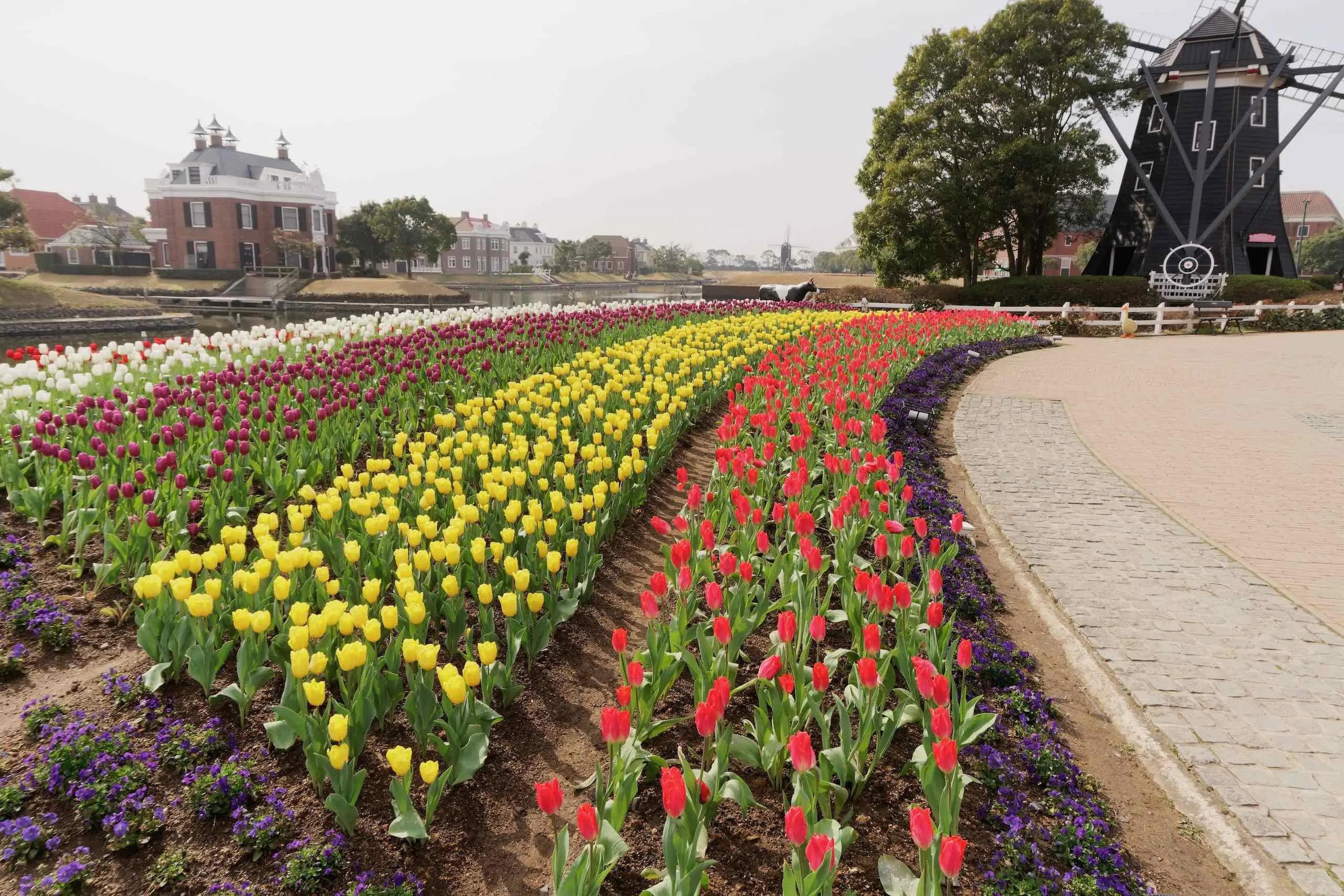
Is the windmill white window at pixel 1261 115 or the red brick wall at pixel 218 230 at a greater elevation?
the windmill white window at pixel 1261 115

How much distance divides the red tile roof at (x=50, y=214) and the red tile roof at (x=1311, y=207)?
5726 inches

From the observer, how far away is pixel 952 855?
2.32m

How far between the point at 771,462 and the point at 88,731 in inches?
191

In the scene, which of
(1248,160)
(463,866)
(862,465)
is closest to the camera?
(463,866)

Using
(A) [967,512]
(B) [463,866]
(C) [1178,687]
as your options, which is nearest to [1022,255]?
(A) [967,512]

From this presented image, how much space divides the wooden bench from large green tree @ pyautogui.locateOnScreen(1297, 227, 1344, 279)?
72875mm

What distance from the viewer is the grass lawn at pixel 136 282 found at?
62.7m

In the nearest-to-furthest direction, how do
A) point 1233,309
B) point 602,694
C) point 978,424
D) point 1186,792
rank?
point 1186,792 < point 602,694 < point 978,424 < point 1233,309

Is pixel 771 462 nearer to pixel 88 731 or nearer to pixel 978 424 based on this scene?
pixel 88 731

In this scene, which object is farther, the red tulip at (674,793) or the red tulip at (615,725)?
the red tulip at (615,725)

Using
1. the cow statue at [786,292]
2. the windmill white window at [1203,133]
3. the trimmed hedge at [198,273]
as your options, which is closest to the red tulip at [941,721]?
the cow statue at [786,292]

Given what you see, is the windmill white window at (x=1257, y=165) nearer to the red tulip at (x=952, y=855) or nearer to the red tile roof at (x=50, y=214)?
the red tulip at (x=952, y=855)

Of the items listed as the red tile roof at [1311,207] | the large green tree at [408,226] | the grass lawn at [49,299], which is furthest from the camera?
the red tile roof at [1311,207]

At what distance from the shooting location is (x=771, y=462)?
6.76m
